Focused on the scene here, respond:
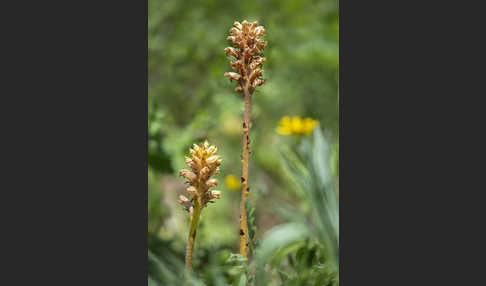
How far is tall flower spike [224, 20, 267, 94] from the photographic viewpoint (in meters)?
1.04

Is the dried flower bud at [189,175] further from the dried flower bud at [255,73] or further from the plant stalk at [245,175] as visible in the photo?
the dried flower bud at [255,73]

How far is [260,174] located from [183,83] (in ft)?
2.44

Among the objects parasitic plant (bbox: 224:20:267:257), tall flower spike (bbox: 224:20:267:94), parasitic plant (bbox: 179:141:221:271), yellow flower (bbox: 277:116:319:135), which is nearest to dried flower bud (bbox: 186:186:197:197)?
parasitic plant (bbox: 179:141:221:271)

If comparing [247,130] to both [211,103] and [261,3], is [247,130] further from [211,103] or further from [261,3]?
[261,3]

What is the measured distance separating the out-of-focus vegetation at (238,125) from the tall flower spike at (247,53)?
0.71ft

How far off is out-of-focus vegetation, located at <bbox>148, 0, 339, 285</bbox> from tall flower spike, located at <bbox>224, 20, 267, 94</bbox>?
0.22 metres

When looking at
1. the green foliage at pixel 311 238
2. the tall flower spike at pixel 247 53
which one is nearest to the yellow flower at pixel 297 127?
the green foliage at pixel 311 238

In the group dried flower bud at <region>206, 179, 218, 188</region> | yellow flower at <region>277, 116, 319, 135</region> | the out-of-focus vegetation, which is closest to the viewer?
dried flower bud at <region>206, 179, 218, 188</region>

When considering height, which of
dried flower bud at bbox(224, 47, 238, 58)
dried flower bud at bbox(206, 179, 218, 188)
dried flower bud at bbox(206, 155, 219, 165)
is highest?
dried flower bud at bbox(224, 47, 238, 58)

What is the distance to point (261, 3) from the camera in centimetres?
270

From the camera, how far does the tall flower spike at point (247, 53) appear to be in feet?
3.41

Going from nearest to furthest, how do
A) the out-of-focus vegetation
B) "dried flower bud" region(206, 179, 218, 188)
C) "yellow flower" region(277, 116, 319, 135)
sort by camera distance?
"dried flower bud" region(206, 179, 218, 188)
the out-of-focus vegetation
"yellow flower" region(277, 116, 319, 135)

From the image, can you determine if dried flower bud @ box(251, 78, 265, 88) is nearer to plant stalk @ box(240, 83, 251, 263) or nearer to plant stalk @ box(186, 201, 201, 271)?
plant stalk @ box(240, 83, 251, 263)

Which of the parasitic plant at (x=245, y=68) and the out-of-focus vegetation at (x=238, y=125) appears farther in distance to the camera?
the out-of-focus vegetation at (x=238, y=125)
